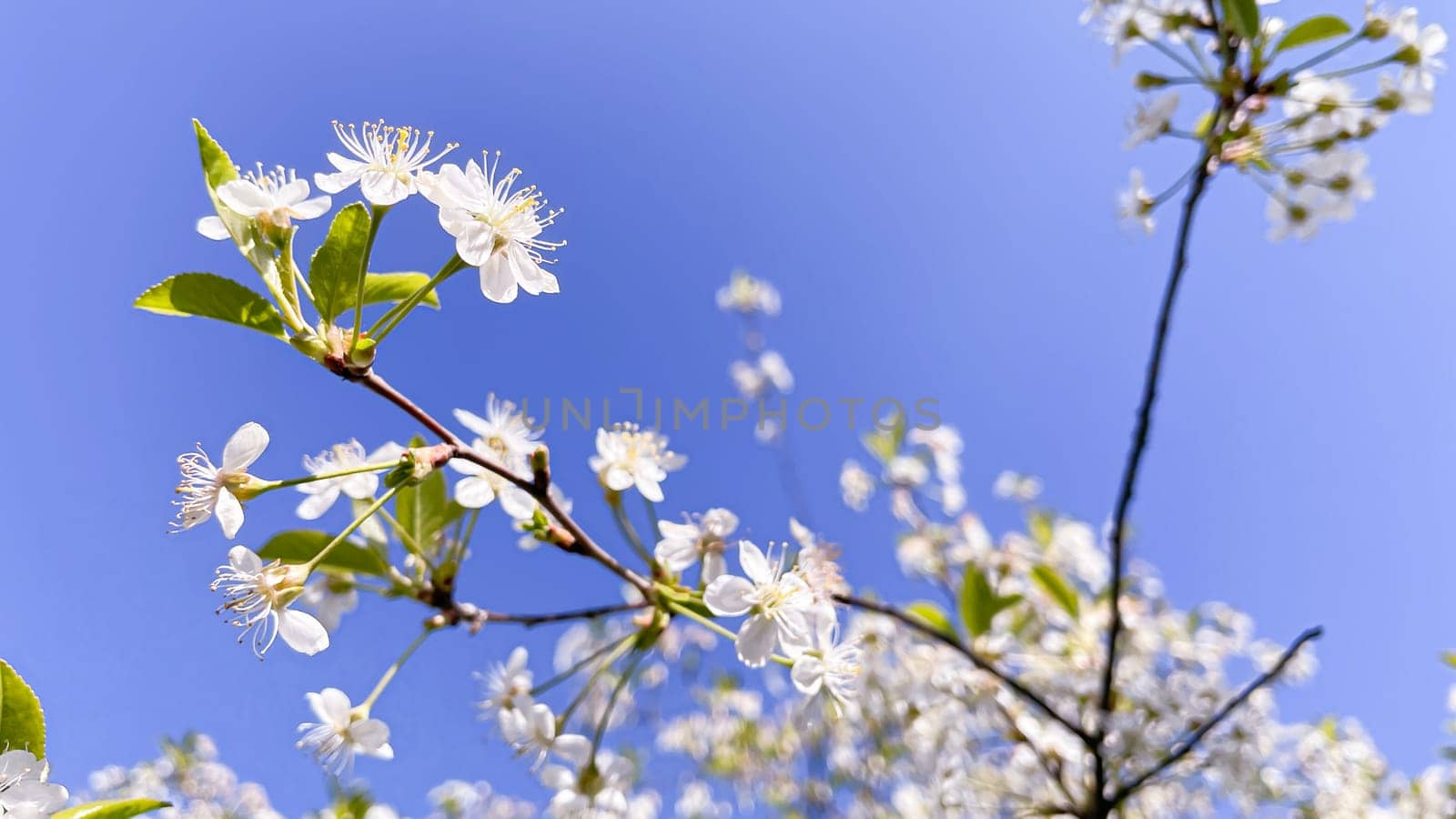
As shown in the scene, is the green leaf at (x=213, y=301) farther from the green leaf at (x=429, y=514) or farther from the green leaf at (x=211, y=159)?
the green leaf at (x=429, y=514)

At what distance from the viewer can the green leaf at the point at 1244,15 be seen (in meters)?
1.73

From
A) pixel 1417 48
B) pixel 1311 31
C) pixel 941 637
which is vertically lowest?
pixel 941 637

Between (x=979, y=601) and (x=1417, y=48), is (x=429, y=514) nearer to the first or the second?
(x=979, y=601)

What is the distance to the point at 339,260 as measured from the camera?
1095 mm

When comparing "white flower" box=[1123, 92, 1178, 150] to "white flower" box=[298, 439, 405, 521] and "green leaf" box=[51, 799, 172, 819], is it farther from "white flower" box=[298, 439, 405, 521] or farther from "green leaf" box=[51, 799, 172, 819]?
"green leaf" box=[51, 799, 172, 819]

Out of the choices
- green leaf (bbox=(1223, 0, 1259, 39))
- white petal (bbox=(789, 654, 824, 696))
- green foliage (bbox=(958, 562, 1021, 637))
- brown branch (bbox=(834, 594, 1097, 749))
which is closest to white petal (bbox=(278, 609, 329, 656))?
white petal (bbox=(789, 654, 824, 696))

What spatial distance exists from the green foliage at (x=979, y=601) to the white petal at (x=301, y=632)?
1.79 metres

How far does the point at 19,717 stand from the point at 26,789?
10 cm

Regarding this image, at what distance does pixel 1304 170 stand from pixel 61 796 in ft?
10.6

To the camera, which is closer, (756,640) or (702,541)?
(756,640)

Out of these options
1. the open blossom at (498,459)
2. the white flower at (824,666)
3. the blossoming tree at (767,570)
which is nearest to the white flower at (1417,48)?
the blossoming tree at (767,570)

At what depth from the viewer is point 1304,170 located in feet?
7.45

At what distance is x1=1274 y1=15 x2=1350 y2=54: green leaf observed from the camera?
1862 millimetres

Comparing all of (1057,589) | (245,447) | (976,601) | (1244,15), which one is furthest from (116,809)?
(1244,15)
